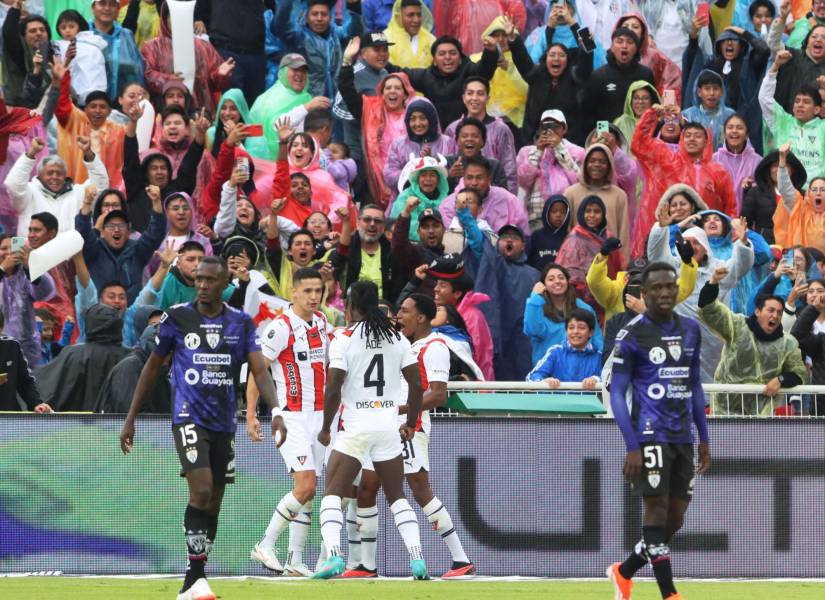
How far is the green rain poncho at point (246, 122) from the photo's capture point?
65.2ft

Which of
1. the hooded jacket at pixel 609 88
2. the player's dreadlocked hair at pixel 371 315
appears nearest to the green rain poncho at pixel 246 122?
the hooded jacket at pixel 609 88

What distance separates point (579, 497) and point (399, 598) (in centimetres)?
342

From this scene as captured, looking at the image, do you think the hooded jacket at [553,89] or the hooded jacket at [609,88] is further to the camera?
the hooded jacket at [609,88]

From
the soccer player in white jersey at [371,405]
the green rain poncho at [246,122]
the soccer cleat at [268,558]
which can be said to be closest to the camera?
the soccer player in white jersey at [371,405]

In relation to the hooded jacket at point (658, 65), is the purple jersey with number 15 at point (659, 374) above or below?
below

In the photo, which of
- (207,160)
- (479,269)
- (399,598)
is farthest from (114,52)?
(399,598)

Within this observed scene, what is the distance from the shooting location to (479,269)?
1788 cm

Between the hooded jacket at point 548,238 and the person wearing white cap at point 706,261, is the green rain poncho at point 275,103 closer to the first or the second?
the hooded jacket at point 548,238

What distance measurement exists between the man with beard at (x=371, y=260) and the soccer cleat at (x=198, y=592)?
267 inches

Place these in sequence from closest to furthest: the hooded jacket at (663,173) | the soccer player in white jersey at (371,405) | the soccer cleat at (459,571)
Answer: the soccer player in white jersey at (371,405) → the soccer cleat at (459,571) → the hooded jacket at (663,173)

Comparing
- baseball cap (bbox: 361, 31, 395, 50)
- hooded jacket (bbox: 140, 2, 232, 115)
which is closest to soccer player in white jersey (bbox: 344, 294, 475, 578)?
baseball cap (bbox: 361, 31, 395, 50)

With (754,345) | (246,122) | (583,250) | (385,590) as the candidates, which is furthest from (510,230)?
(385,590)

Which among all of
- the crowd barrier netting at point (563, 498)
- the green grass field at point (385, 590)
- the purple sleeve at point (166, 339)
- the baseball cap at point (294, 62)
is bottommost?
the green grass field at point (385, 590)

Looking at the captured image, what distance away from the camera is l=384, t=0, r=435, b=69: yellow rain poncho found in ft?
71.3
